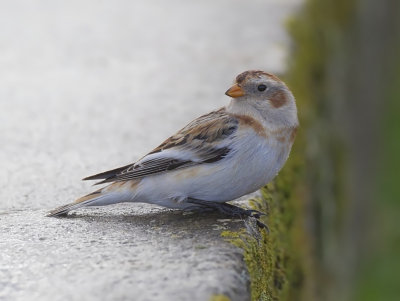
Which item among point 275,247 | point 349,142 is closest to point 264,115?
point 275,247

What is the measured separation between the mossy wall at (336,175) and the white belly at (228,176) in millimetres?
240

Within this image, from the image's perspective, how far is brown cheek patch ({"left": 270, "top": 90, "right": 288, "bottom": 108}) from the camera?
12.6 ft

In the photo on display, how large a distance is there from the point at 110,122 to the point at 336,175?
1497mm

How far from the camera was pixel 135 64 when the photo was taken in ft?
24.2

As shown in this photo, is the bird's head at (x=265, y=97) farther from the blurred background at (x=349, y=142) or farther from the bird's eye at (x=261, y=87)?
the blurred background at (x=349, y=142)

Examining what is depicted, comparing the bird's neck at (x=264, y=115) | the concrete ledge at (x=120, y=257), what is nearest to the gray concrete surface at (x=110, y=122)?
the concrete ledge at (x=120, y=257)

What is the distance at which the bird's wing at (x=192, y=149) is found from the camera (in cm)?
365

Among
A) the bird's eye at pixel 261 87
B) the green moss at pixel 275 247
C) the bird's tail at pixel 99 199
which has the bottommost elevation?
the green moss at pixel 275 247

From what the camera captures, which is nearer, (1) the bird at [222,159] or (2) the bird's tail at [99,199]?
(1) the bird at [222,159]

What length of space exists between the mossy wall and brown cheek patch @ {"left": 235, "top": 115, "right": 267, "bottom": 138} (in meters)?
0.44

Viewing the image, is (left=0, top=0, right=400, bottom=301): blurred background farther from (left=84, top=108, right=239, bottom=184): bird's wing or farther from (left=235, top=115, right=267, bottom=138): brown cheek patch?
(left=235, top=115, right=267, bottom=138): brown cheek patch

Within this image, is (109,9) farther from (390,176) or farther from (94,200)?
(94,200)

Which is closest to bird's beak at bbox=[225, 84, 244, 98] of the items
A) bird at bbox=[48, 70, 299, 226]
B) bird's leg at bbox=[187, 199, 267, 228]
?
bird at bbox=[48, 70, 299, 226]

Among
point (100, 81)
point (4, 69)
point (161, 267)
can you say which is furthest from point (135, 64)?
point (161, 267)
